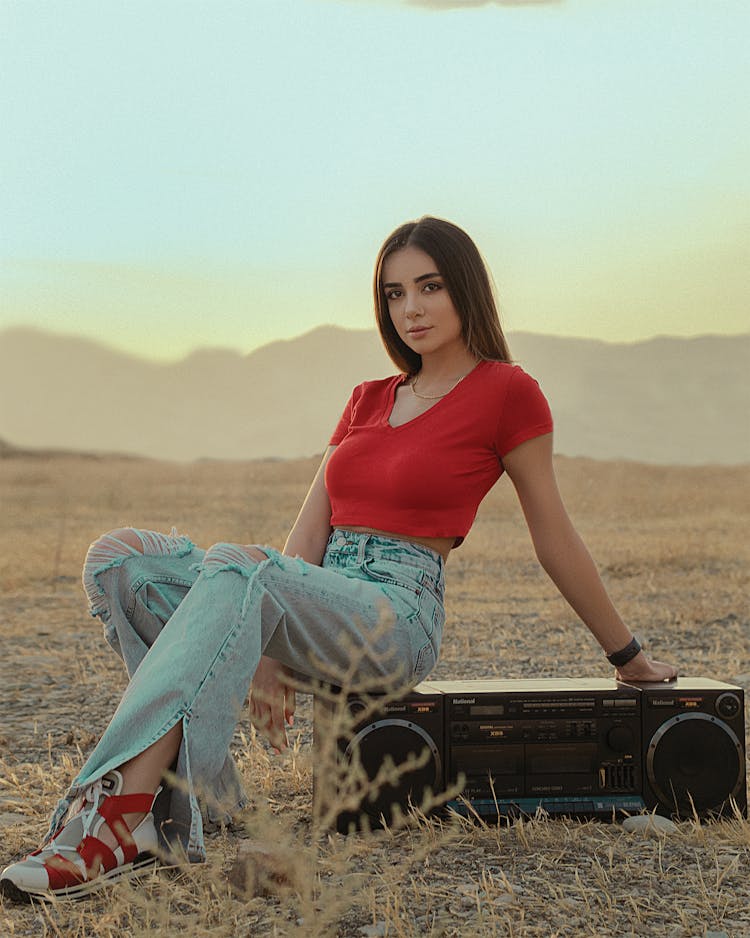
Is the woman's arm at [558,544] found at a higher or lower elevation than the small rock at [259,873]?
higher

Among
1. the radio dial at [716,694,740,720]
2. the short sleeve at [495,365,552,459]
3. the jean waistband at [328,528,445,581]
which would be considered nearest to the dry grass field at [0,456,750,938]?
the radio dial at [716,694,740,720]

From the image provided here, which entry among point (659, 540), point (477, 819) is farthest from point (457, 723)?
point (659, 540)

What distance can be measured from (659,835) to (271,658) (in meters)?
0.99

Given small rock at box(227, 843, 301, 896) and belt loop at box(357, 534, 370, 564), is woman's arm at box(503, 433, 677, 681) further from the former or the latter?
small rock at box(227, 843, 301, 896)

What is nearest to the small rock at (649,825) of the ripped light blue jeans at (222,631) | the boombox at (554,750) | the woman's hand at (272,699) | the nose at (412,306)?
the boombox at (554,750)

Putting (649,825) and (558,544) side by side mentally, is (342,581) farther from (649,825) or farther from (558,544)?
(649,825)

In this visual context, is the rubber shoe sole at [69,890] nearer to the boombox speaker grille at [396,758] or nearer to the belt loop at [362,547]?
the boombox speaker grille at [396,758]

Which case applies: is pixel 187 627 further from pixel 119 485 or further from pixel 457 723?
pixel 119 485

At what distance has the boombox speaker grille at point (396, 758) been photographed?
2.75 m

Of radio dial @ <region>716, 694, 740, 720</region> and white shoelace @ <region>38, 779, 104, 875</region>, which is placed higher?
radio dial @ <region>716, 694, 740, 720</region>

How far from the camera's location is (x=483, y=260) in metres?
3.15

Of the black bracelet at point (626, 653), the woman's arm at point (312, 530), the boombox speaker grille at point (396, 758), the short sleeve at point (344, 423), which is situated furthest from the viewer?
the short sleeve at point (344, 423)

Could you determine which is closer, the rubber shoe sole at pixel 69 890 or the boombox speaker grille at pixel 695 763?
the rubber shoe sole at pixel 69 890

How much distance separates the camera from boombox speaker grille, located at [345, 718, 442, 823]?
275 centimetres
